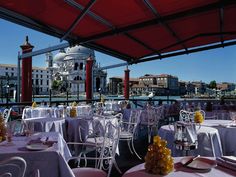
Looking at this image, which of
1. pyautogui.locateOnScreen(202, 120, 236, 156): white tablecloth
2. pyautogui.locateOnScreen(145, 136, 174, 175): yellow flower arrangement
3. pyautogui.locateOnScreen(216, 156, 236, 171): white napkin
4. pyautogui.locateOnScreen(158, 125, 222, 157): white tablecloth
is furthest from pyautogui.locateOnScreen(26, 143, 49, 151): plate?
pyautogui.locateOnScreen(202, 120, 236, 156): white tablecloth

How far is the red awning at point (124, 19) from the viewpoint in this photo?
3977 millimetres

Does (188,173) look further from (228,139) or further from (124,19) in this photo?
(124,19)

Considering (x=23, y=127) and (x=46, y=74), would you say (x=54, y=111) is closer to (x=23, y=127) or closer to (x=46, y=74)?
(x=23, y=127)

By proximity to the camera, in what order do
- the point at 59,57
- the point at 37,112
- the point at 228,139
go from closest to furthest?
the point at 228,139, the point at 37,112, the point at 59,57

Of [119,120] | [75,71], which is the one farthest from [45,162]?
[75,71]

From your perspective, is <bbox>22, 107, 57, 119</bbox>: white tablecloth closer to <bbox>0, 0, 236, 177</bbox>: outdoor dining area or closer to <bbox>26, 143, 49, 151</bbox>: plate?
<bbox>0, 0, 236, 177</bbox>: outdoor dining area

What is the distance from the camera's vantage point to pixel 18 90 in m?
7.09

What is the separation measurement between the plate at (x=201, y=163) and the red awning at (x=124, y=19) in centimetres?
274

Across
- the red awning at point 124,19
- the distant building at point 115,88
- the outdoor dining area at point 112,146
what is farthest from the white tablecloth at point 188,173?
the distant building at point 115,88

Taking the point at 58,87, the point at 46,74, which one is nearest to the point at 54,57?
the point at 46,74

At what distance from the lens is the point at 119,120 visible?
370 cm

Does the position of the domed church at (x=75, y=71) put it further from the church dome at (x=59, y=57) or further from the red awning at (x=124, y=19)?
the red awning at (x=124, y=19)

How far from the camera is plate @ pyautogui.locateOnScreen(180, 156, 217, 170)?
1.33 metres

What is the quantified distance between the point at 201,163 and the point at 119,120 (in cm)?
235
